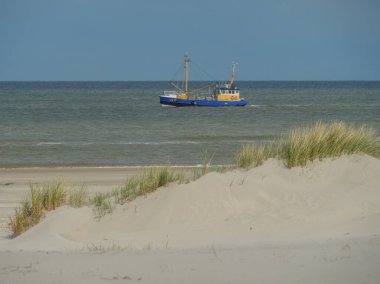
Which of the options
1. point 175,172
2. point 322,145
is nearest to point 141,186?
point 175,172

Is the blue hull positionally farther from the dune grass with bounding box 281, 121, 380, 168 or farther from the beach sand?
the dune grass with bounding box 281, 121, 380, 168

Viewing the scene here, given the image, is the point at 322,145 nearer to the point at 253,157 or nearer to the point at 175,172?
the point at 253,157

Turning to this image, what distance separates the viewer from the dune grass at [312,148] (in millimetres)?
10406

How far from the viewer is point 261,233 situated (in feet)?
28.1

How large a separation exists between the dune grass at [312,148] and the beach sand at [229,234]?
15 centimetres

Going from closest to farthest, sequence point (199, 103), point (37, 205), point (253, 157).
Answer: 1. point (37, 205)
2. point (253, 157)
3. point (199, 103)

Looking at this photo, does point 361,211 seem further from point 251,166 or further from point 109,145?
point 109,145

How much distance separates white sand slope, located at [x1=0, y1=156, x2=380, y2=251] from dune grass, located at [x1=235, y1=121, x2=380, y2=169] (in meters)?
0.15

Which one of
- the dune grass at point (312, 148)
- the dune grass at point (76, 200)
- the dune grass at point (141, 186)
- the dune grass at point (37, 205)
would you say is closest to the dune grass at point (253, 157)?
the dune grass at point (312, 148)

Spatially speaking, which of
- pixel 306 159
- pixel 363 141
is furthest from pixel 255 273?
pixel 363 141

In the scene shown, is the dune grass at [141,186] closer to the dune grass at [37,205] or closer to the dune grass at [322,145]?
the dune grass at [37,205]

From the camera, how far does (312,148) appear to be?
10.5m

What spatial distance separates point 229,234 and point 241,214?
0.72 metres

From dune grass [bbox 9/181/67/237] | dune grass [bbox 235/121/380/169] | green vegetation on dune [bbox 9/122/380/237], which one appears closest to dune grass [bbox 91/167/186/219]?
green vegetation on dune [bbox 9/122/380/237]
